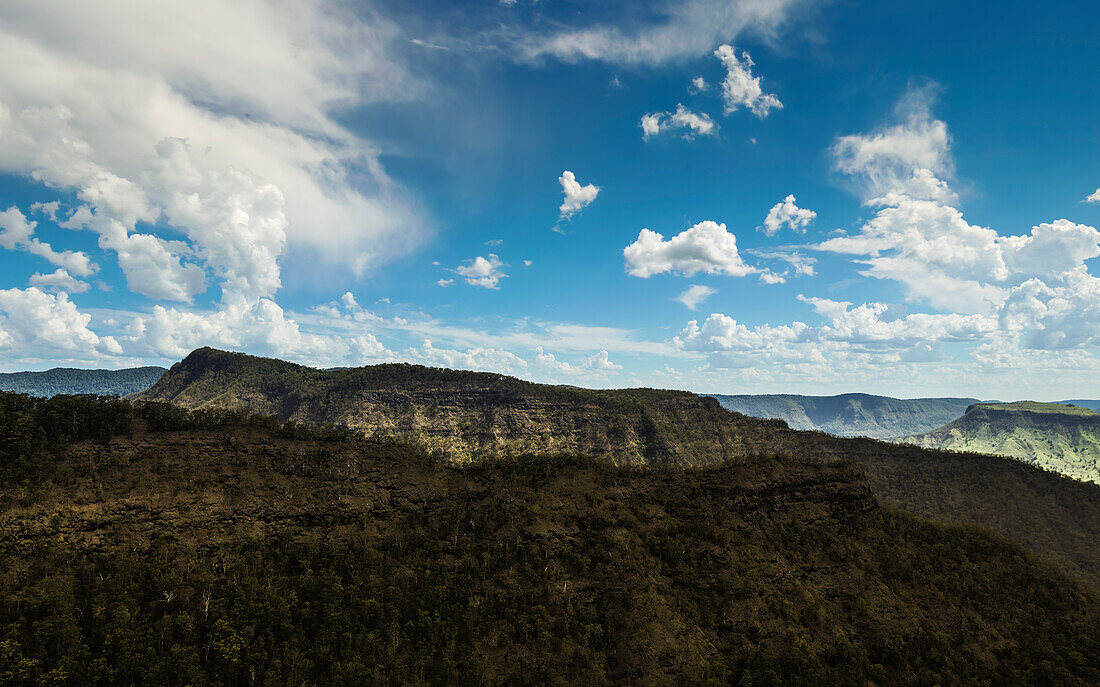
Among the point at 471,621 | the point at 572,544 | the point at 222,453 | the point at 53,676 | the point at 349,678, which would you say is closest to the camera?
the point at 53,676

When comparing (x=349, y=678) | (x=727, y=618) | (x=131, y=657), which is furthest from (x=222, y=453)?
(x=727, y=618)

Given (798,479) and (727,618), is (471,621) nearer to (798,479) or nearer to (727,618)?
(727,618)

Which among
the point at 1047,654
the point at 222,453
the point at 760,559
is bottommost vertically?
the point at 1047,654

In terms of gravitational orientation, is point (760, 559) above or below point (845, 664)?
above

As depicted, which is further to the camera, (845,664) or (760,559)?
(760,559)

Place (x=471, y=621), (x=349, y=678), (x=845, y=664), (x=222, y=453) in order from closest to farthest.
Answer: (x=349, y=678), (x=471, y=621), (x=845, y=664), (x=222, y=453)

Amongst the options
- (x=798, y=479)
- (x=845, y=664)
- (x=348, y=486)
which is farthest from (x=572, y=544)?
(x=798, y=479)
